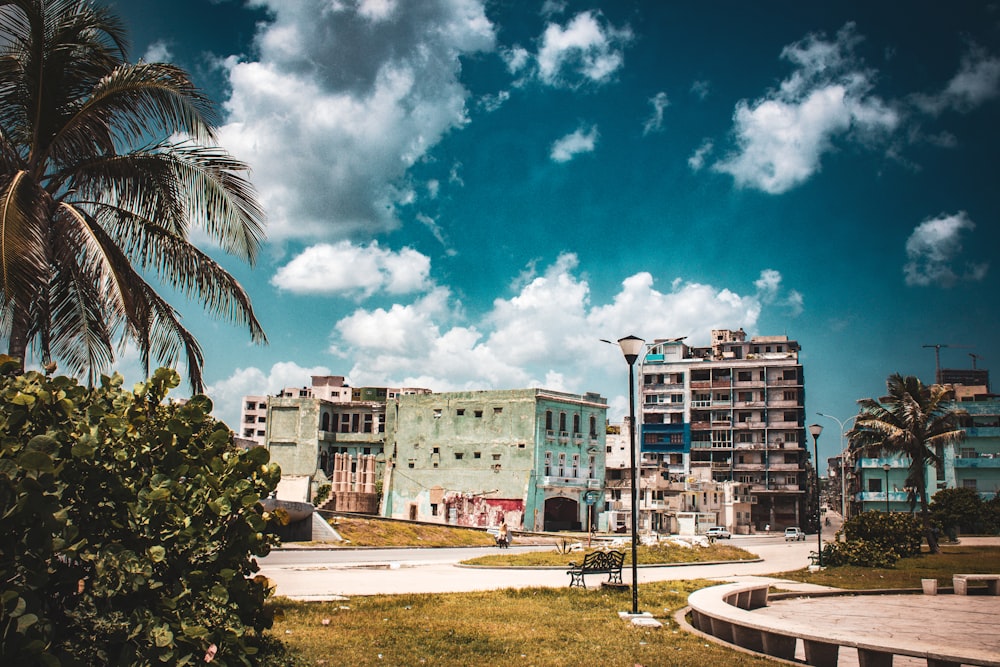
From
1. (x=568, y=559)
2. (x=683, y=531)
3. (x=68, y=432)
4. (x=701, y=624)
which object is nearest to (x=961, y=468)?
(x=683, y=531)

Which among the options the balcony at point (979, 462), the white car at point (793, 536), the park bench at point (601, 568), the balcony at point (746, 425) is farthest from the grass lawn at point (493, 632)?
the balcony at point (746, 425)

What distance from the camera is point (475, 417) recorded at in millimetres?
62719

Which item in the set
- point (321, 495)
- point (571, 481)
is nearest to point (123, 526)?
point (321, 495)

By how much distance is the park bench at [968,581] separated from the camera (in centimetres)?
1706

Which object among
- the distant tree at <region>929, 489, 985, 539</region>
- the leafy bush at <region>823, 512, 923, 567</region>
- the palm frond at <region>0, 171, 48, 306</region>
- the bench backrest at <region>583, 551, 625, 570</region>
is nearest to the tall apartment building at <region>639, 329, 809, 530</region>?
the distant tree at <region>929, 489, 985, 539</region>

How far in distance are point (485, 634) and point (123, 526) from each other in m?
6.10

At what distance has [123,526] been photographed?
525cm

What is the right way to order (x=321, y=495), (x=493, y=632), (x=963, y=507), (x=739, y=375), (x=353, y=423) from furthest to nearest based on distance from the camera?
1. (x=739, y=375)
2. (x=353, y=423)
3. (x=321, y=495)
4. (x=963, y=507)
5. (x=493, y=632)

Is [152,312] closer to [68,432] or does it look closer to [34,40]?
[34,40]

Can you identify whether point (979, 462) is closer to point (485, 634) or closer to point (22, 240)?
point (485, 634)

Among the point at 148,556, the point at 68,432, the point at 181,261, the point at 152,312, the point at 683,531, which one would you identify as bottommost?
the point at 683,531

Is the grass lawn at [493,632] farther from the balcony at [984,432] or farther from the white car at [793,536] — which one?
→ the balcony at [984,432]

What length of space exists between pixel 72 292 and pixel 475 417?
2023 inches

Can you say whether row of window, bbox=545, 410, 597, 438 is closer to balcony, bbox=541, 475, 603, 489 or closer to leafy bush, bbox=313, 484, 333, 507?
balcony, bbox=541, 475, 603, 489
